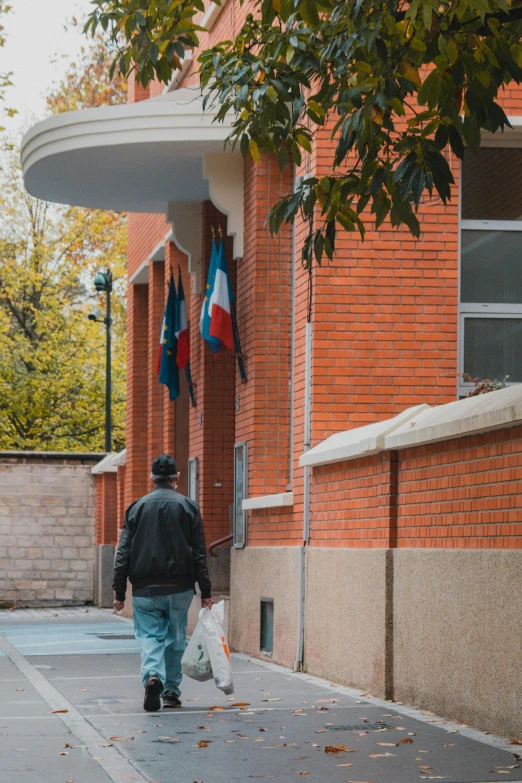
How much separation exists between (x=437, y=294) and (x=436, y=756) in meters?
6.16

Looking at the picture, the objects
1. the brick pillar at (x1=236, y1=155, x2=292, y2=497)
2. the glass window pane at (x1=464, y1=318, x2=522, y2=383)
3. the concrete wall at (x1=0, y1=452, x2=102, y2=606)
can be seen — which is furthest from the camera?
the concrete wall at (x1=0, y1=452, x2=102, y2=606)

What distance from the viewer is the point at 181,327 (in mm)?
18484

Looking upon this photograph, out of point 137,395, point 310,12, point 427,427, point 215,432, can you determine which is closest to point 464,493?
point 427,427

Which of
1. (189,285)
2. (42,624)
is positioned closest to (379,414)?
(189,285)

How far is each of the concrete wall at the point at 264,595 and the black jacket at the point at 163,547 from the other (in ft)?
9.36

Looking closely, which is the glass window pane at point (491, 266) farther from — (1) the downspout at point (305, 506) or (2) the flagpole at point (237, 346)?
(2) the flagpole at point (237, 346)

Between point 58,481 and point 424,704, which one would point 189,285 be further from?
point 424,704

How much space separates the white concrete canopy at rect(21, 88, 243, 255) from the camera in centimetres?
1491

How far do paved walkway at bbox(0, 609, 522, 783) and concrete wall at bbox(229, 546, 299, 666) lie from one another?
0.67 metres

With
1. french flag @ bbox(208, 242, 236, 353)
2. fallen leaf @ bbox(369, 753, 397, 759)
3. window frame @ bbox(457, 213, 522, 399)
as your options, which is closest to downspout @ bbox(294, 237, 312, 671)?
window frame @ bbox(457, 213, 522, 399)

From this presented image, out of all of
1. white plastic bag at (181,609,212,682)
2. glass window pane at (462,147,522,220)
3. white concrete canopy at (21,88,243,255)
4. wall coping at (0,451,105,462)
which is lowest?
white plastic bag at (181,609,212,682)

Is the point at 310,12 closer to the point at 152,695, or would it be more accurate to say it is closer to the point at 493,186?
the point at 152,695

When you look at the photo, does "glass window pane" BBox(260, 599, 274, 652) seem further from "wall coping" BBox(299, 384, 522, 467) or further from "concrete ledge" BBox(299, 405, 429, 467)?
Answer: "wall coping" BBox(299, 384, 522, 467)

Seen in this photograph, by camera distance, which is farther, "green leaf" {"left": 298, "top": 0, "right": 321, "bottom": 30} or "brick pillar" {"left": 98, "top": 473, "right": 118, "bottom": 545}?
"brick pillar" {"left": 98, "top": 473, "right": 118, "bottom": 545}
